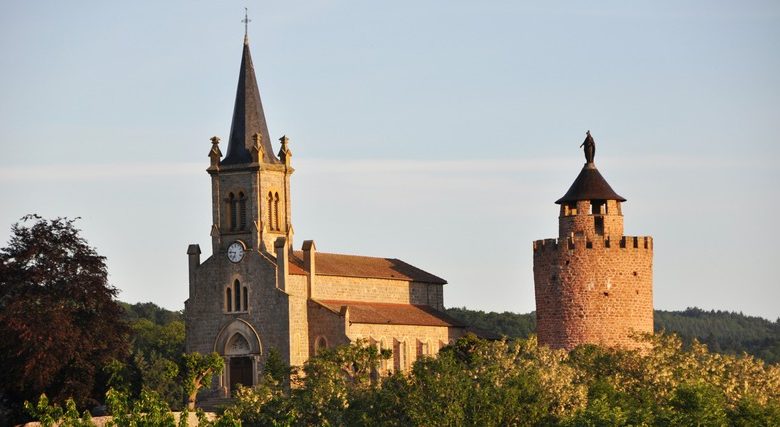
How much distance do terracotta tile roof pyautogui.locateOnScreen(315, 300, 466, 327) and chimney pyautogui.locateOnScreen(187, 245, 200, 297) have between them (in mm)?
6506

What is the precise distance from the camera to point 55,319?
83.7 metres

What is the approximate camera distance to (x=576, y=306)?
314 feet

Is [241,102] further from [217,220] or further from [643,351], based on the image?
[643,351]

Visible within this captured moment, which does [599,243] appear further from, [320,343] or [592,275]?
[320,343]

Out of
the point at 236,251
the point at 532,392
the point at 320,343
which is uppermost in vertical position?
the point at 236,251

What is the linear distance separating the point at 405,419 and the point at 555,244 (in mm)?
21981

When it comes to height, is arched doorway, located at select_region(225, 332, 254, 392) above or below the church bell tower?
below

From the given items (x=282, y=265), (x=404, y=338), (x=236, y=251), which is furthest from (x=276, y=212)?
(x=404, y=338)

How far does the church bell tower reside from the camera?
96.7 m

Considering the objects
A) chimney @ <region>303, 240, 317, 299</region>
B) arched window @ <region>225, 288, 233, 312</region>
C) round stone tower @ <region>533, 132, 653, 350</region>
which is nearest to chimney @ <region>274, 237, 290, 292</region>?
chimney @ <region>303, 240, 317, 299</region>

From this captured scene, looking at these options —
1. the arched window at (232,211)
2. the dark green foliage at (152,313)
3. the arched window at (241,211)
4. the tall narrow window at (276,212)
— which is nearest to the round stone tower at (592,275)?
the tall narrow window at (276,212)

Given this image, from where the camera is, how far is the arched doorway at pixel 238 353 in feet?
312

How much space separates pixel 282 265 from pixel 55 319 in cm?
1445

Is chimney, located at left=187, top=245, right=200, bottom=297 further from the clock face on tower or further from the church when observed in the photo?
the clock face on tower
